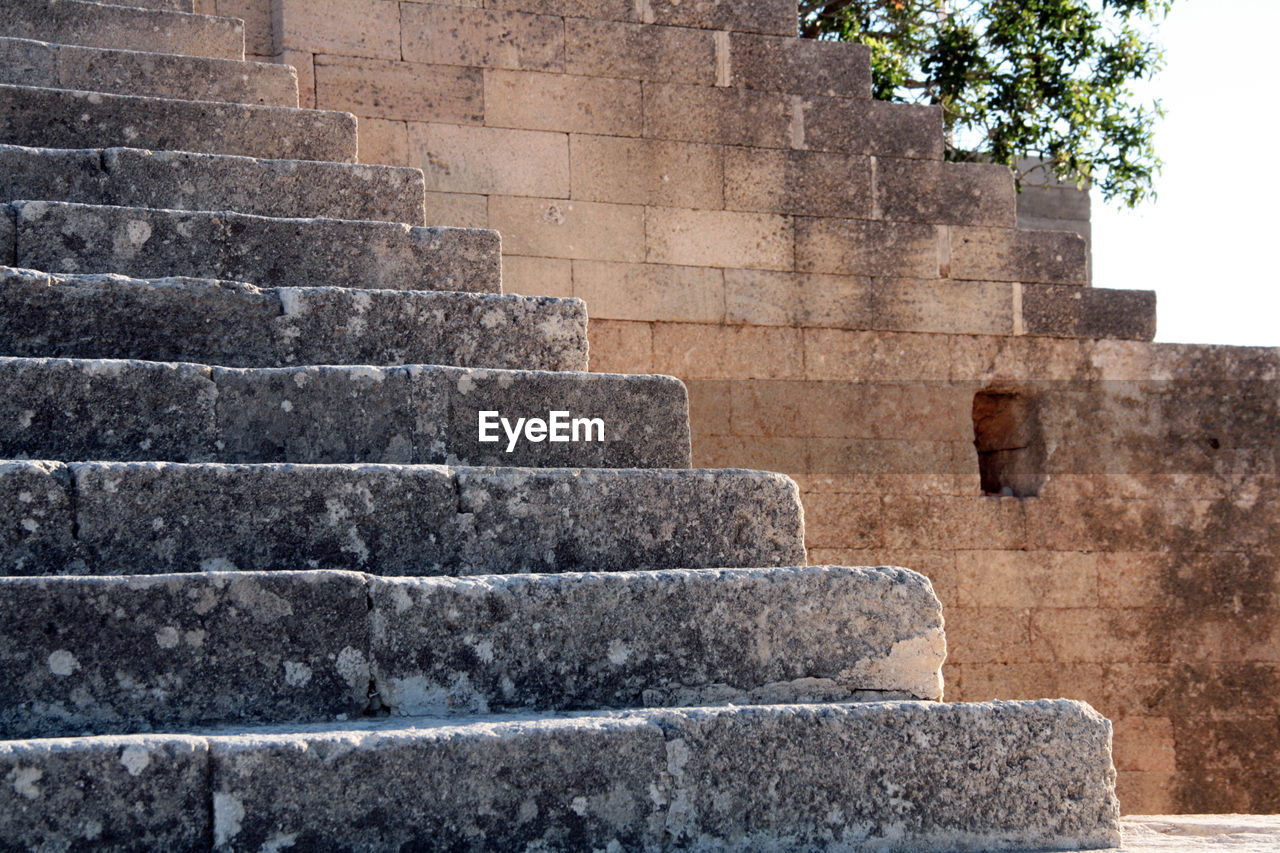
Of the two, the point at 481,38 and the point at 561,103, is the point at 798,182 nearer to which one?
the point at 561,103

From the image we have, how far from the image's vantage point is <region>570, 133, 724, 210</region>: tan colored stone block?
19.7 feet

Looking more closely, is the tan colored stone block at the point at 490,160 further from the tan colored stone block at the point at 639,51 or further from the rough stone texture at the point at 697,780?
the rough stone texture at the point at 697,780

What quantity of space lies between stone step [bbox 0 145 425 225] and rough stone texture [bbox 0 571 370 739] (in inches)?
74.6

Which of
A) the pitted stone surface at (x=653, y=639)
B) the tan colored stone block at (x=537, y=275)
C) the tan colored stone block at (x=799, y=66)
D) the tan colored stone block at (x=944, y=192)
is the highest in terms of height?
the tan colored stone block at (x=799, y=66)

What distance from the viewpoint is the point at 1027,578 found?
653 cm

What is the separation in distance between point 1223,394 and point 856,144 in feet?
7.60

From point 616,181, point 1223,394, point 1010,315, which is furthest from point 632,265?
point 1223,394

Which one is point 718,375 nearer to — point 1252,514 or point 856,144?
point 856,144

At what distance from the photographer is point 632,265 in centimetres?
604

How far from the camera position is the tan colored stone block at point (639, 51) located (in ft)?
19.7

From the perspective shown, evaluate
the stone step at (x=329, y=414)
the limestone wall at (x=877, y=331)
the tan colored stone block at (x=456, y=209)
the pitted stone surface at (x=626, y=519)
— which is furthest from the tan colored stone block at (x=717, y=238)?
the pitted stone surface at (x=626, y=519)

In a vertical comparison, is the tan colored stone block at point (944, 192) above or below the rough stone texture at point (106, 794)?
above

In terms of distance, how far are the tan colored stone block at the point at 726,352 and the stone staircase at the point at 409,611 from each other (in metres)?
2.54

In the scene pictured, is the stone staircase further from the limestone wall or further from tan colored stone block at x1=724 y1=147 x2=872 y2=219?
tan colored stone block at x1=724 y1=147 x2=872 y2=219
